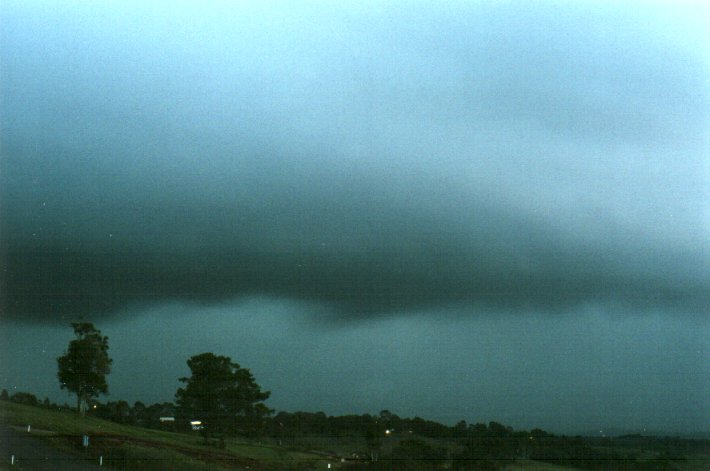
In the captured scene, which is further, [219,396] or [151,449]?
[219,396]

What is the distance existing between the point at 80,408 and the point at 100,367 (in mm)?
1310

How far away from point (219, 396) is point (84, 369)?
536 cm

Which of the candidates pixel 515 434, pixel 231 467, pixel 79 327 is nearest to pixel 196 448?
pixel 231 467

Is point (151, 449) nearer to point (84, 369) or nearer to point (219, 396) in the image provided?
point (219, 396)

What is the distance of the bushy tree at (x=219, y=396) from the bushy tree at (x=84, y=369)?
12.3ft

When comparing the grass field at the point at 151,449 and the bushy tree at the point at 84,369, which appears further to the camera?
the bushy tree at the point at 84,369

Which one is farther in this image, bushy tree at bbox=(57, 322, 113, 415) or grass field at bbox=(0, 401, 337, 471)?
bushy tree at bbox=(57, 322, 113, 415)

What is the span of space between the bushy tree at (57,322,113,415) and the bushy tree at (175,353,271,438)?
12.3 feet

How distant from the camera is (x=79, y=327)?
20.1 metres

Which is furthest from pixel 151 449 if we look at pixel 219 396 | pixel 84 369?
pixel 84 369

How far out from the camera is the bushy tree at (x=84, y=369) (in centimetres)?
2078

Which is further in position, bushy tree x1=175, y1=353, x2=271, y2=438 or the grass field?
bushy tree x1=175, y1=353, x2=271, y2=438

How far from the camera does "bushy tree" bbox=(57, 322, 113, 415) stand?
818 inches

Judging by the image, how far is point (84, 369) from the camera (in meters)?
20.9
